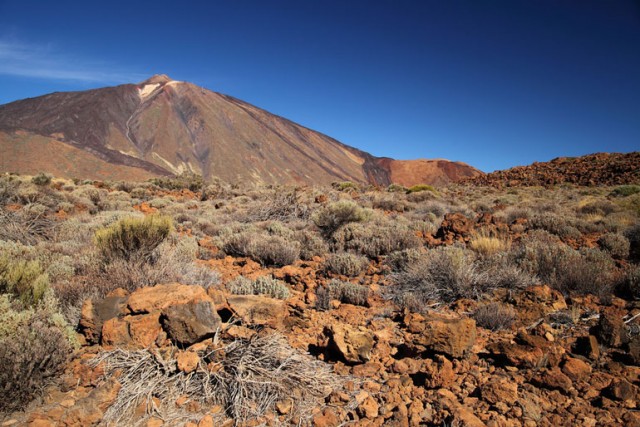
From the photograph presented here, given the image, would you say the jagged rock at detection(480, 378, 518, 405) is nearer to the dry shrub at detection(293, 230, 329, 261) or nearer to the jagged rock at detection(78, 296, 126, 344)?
the jagged rock at detection(78, 296, 126, 344)

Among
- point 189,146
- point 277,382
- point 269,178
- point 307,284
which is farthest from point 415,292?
point 189,146

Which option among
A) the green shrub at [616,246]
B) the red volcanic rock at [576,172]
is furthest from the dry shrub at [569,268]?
the red volcanic rock at [576,172]

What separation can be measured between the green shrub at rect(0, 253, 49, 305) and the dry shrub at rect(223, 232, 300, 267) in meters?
2.86

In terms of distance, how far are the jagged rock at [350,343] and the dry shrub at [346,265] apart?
1970 millimetres

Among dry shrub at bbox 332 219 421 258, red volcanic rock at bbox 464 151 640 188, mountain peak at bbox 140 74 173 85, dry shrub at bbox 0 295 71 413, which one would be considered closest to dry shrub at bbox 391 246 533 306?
dry shrub at bbox 332 219 421 258

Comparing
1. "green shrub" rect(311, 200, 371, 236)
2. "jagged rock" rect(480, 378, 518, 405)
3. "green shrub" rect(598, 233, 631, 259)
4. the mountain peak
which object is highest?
the mountain peak

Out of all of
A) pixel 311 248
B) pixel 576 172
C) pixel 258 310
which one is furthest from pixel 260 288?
pixel 576 172

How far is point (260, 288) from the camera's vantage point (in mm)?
4055

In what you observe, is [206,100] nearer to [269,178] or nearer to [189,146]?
[189,146]

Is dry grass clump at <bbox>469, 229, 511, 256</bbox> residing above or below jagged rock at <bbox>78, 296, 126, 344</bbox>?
above

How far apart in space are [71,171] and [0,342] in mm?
60928

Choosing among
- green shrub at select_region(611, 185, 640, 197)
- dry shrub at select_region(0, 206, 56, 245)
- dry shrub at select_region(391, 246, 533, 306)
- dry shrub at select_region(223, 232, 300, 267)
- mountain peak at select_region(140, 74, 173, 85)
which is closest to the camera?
dry shrub at select_region(391, 246, 533, 306)

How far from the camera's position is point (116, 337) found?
8.98 ft

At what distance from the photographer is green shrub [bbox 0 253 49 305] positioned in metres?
3.15
